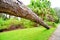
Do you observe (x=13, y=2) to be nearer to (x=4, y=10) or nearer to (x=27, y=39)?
(x=4, y=10)

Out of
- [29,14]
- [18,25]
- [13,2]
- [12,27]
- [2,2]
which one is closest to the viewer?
[2,2]

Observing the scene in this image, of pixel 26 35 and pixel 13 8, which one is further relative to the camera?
pixel 26 35

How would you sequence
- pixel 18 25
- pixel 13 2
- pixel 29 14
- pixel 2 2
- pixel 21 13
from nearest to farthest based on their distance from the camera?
1. pixel 2 2
2. pixel 13 2
3. pixel 21 13
4. pixel 29 14
5. pixel 18 25

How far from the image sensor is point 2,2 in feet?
12.8

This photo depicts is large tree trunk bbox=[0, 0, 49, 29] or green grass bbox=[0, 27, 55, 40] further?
green grass bbox=[0, 27, 55, 40]

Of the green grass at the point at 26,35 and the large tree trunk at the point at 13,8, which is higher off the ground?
the large tree trunk at the point at 13,8

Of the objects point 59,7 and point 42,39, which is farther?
point 59,7

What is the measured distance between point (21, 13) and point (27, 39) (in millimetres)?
5001

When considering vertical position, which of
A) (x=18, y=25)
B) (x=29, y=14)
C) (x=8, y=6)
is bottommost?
(x=18, y=25)

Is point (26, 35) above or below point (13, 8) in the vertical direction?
below

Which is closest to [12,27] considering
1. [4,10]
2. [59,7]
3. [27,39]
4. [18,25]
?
[18,25]

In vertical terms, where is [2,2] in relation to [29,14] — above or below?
above

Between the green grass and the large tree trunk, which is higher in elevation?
the large tree trunk

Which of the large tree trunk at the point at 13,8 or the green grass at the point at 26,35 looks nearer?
the large tree trunk at the point at 13,8
